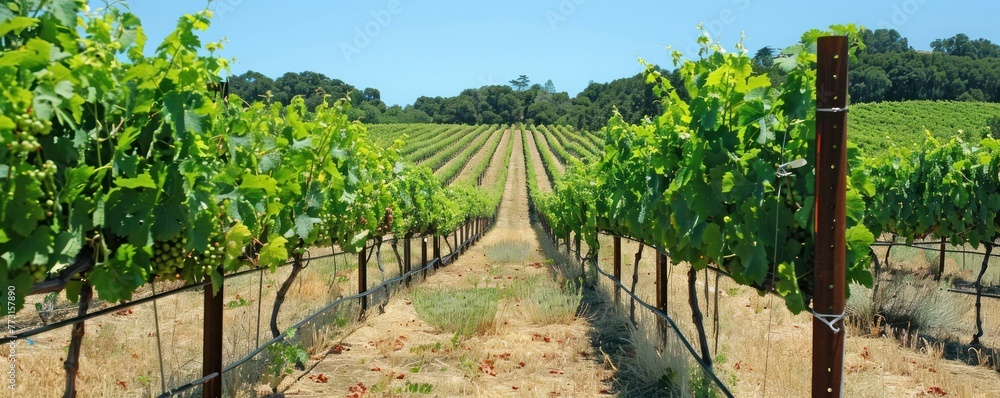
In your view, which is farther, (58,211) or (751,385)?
(751,385)

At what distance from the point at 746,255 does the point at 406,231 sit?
30.9 feet

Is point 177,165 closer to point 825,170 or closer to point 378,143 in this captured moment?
point 825,170

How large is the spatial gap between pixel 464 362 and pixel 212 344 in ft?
8.33

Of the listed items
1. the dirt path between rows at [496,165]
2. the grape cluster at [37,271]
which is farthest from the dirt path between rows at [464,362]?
the dirt path between rows at [496,165]

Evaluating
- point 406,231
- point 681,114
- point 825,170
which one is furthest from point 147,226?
point 406,231

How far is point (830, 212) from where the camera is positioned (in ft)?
8.29

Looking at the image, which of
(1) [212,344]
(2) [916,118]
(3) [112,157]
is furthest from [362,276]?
(2) [916,118]

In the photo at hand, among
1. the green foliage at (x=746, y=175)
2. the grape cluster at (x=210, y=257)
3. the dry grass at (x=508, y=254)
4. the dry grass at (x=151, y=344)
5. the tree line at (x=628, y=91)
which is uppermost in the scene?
the tree line at (x=628, y=91)

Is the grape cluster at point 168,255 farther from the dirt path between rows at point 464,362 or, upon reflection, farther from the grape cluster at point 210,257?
the dirt path between rows at point 464,362

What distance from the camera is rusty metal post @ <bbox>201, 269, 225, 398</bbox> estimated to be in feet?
12.6

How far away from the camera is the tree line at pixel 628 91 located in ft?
209

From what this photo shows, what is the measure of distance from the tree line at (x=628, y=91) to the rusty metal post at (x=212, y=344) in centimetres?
3479

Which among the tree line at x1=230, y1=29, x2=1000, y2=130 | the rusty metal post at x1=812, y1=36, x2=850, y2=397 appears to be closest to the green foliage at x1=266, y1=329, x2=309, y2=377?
the rusty metal post at x1=812, y1=36, x2=850, y2=397

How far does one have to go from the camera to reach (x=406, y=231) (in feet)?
39.9
